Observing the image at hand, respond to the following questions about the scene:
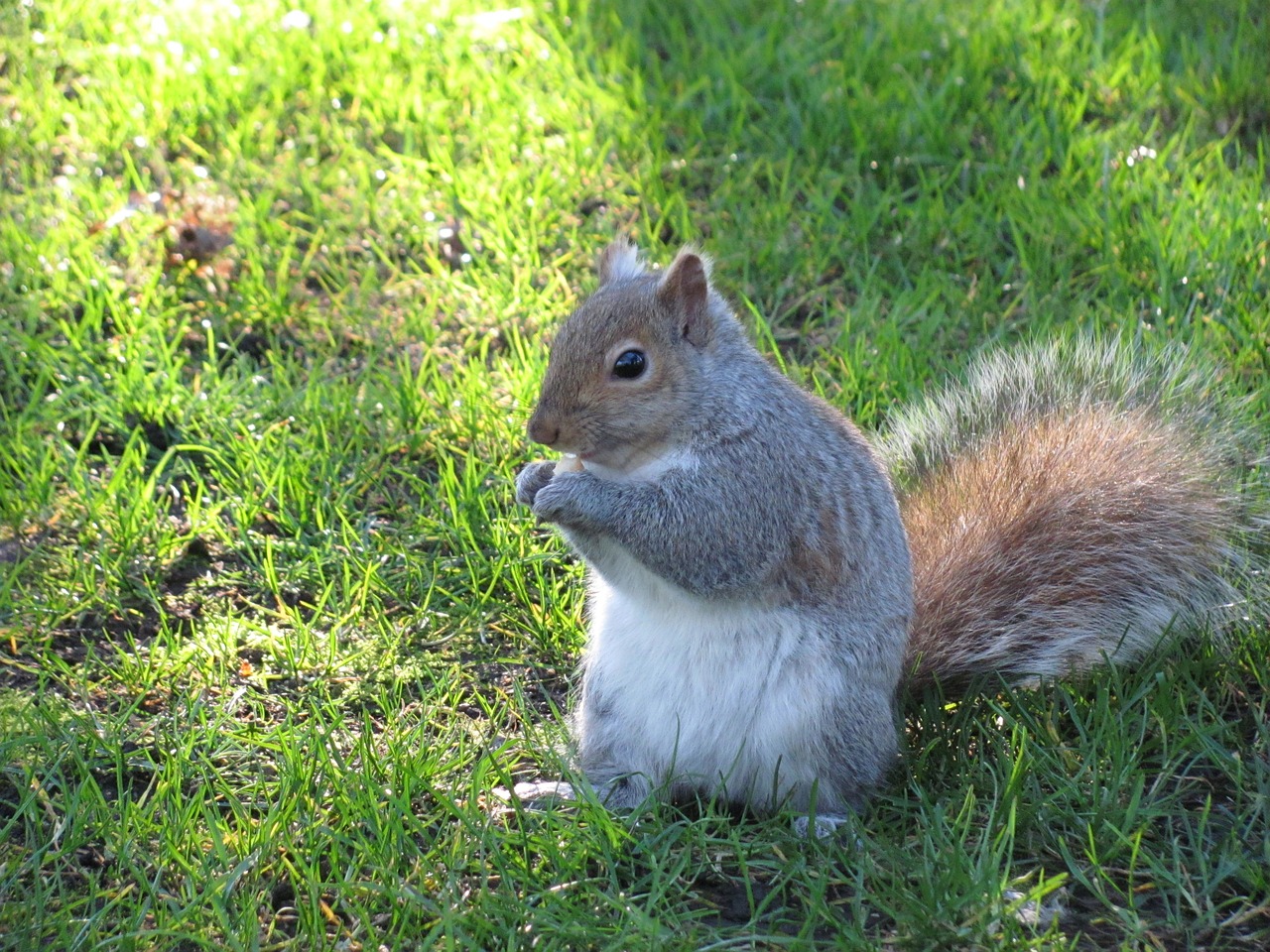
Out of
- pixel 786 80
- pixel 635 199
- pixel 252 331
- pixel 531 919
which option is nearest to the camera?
pixel 531 919

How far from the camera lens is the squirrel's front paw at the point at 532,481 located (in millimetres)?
1786

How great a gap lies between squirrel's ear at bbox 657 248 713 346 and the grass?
573 mm

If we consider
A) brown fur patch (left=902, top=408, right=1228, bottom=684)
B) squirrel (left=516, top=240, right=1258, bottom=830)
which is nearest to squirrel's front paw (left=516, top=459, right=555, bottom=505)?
squirrel (left=516, top=240, right=1258, bottom=830)

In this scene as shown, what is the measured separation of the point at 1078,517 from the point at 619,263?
0.73m

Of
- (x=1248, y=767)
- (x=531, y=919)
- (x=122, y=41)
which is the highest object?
(x=122, y=41)

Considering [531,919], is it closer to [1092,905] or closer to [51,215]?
[1092,905]

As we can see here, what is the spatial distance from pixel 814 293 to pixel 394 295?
2.78 ft

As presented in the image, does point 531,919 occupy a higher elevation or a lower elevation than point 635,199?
lower

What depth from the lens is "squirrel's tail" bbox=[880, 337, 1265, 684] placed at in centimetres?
187

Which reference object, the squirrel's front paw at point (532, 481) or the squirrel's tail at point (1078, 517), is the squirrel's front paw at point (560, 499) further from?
the squirrel's tail at point (1078, 517)

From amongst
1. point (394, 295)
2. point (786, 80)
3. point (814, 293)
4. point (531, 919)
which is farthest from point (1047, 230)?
point (531, 919)

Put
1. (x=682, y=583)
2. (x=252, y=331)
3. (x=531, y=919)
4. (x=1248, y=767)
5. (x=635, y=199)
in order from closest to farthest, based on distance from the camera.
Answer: (x=531, y=919), (x=682, y=583), (x=1248, y=767), (x=252, y=331), (x=635, y=199)

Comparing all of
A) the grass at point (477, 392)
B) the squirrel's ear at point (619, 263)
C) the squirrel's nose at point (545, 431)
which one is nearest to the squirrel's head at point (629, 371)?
the squirrel's nose at point (545, 431)

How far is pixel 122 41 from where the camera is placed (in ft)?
11.1
